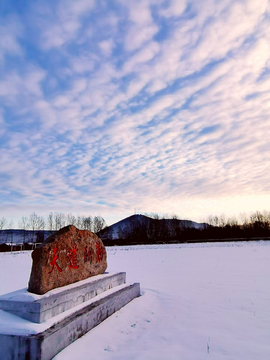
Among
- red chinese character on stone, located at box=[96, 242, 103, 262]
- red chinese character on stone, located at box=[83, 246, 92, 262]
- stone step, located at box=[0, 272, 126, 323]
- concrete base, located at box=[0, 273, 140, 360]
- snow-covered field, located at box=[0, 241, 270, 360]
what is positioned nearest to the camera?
concrete base, located at box=[0, 273, 140, 360]

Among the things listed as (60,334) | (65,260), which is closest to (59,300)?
(60,334)

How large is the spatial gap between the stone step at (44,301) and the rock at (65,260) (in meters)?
0.16

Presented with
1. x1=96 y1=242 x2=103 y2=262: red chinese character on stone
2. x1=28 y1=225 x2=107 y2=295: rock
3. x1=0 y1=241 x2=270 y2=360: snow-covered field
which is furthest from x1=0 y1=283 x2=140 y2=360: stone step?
x1=96 y1=242 x2=103 y2=262: red chinese character on stone

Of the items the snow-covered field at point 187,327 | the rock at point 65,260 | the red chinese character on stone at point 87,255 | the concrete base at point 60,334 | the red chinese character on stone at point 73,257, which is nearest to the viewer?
the concrete base at point 60,334

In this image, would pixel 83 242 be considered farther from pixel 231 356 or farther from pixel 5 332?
pixel 231 356

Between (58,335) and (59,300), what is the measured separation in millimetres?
632

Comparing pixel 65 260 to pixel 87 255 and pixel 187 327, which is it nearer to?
pixel 87 255

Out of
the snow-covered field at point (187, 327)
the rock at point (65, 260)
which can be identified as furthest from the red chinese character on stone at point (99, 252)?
the snow-covered field at point (187, 327)

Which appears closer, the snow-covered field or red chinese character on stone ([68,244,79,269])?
the snow-covered field

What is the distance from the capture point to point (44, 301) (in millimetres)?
3756

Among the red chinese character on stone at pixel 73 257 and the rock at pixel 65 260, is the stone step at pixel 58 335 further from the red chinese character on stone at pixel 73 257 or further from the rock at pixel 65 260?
the red chinese character on stone at pixel 73 257

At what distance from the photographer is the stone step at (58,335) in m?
3.16

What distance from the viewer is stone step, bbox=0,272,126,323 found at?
366cm

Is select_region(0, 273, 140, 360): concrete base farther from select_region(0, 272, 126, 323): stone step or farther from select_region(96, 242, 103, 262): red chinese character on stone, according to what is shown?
select_region(96, 242, 103, 262): red chinese character on stone
